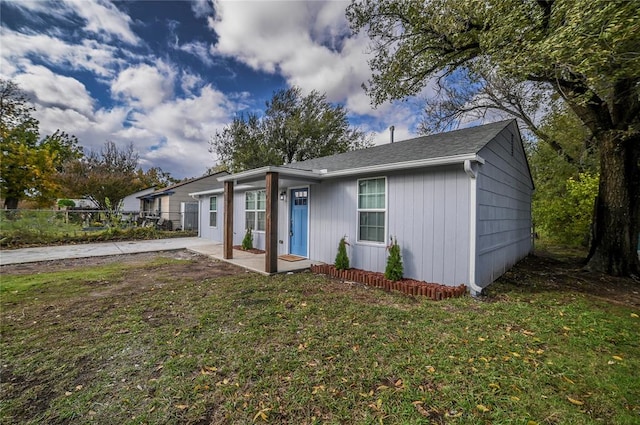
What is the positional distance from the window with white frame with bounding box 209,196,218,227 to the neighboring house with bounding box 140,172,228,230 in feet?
13.6

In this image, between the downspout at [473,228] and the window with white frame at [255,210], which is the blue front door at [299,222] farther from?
the downspout at [473,228]

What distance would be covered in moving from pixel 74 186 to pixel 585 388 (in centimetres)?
3125

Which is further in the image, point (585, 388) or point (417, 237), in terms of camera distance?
point (417, 237)

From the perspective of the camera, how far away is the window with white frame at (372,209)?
6020 millimetres

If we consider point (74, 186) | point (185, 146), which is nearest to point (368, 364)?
point (185, 146)

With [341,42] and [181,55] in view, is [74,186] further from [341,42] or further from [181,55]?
[341,42]

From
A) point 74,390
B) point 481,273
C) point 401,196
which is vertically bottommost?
point 74,390

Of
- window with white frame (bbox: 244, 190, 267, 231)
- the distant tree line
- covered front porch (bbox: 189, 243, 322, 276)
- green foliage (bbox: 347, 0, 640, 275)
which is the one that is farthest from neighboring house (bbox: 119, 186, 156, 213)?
green foliage (bbox: 347, 0, 640, 275)

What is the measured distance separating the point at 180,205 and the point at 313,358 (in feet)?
62.3

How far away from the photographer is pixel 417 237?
213 inches

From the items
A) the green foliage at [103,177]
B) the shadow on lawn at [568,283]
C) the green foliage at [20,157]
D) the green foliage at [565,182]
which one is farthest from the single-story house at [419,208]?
the green foliage at [103,177]

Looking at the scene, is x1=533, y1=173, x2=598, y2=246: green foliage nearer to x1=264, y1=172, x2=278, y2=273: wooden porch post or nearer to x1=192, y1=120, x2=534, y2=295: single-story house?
x1=192, y1=120, x2=534, y2=295: single-story house

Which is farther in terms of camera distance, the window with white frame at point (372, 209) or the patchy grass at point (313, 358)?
the window with white frame at point (372, 209)

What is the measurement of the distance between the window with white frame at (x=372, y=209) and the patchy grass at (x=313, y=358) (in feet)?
5.69
